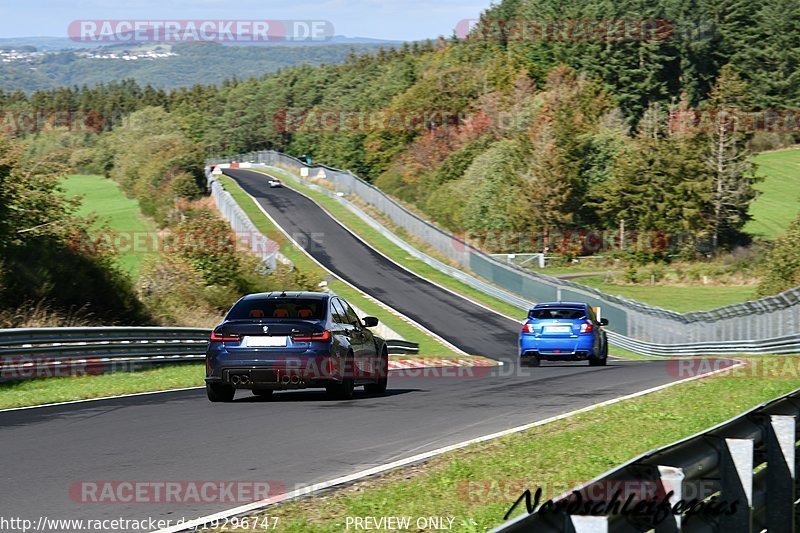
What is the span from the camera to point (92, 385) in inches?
749

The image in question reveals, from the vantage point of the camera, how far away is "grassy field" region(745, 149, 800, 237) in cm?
9275

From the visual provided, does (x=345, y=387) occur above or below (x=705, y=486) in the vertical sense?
below

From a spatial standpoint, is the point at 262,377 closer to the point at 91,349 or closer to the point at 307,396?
the point at 307,396

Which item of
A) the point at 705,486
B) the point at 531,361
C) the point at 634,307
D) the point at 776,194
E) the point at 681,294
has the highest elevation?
the point at 705,486

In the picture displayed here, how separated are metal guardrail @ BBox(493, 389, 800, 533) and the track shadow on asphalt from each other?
9355mm

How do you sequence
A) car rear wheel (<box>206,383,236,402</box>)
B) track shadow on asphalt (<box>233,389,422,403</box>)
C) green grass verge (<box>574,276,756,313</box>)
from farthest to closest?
1. green grass verge (<box>574,276,756,313</box>)
2. track shadow on asphalt (<box>233,389,422,403</box>)
3. car rear wheel (<box>206,383,236,402</box>)

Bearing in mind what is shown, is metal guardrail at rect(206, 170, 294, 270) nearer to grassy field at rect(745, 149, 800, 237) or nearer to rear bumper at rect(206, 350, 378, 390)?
rear bumper at rect(206, 350, 378, 390)

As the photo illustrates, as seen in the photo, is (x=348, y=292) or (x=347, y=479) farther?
(x=348, y=292)

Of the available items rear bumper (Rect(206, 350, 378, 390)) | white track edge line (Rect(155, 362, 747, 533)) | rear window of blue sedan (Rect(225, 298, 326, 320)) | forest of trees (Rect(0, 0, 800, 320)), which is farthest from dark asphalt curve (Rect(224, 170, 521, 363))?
white track edge line (Rect(155, 362, 747, 533))

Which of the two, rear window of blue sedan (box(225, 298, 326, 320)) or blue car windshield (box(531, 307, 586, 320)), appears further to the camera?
blue car windshield (box(531, 307, 586, 320))

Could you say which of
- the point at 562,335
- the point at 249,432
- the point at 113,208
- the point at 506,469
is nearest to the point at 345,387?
the point at 249,432

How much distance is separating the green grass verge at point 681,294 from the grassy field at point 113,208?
29528mm

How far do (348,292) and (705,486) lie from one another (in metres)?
49.5

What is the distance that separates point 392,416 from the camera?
13164mm
